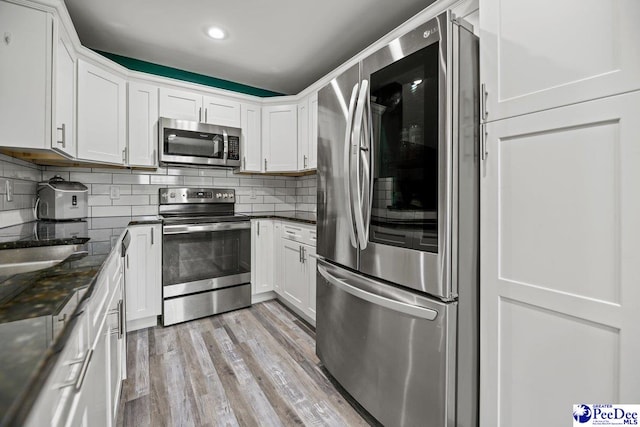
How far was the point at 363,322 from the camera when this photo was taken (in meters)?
1.54

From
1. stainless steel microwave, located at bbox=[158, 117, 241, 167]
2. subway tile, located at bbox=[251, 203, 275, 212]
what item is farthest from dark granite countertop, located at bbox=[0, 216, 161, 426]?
subway tile, located at bbox=[251, 203, 275, 212]

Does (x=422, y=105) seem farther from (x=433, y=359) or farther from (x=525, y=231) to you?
(x=433, y=359)

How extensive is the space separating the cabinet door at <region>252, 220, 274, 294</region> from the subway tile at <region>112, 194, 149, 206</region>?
1126 mm

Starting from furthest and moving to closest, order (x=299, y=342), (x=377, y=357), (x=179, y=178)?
1. (x=179, y=178)
2. (x=299, y=342)
3. (x=377, y=357)

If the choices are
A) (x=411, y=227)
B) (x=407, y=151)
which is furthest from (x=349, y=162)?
(x=411, y=227)

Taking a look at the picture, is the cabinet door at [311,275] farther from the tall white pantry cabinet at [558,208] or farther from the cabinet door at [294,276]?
the tall white pantry cabinet at [558,208]

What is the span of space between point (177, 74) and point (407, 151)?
9.56 ft

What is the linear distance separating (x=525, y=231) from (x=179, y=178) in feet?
10.2

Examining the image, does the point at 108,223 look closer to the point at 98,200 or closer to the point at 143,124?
the point at 98,200

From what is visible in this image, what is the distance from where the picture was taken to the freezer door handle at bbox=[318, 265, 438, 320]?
1217 millimetres

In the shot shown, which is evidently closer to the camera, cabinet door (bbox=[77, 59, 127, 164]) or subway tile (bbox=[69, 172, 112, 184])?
cabinet door (bbox=[77, 59, 127, 164])

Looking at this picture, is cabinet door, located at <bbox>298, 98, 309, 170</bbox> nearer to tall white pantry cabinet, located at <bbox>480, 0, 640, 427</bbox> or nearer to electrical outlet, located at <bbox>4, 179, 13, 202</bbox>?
tall white pantry cabinet, located at <bbox>480, 0, 640, 427</bbox>

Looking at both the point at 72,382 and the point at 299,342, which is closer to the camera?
the point at 72,382

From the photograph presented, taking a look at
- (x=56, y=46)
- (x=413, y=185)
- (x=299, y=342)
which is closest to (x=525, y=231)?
(x=413, y=185)
